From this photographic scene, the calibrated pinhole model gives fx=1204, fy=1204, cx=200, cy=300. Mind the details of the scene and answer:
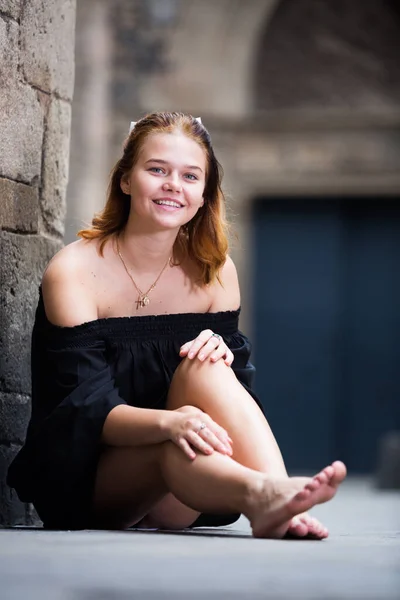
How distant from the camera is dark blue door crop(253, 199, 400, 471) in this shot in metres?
10.9

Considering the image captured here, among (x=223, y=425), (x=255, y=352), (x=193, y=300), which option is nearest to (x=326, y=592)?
(x=223, y=425)

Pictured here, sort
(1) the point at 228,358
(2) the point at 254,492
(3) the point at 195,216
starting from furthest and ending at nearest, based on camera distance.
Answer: (3) the point at 195,216, (1) the point at 228,358, (2) the point at 254,492

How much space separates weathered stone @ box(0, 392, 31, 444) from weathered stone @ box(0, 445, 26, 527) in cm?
4

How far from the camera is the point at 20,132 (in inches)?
148

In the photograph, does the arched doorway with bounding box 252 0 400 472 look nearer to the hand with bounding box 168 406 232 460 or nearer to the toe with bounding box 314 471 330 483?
the hand with bounding box 168 406 232 460

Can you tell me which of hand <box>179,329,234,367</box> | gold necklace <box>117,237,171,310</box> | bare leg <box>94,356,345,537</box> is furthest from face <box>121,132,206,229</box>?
bare leg <box>94,356,345,537</box>

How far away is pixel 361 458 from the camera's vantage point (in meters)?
10.9

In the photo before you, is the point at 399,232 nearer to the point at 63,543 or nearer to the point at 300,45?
the point at 300,45

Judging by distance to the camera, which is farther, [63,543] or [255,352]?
[255,352]

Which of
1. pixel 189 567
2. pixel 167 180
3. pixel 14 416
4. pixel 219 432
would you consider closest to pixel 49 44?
pixel 167 180

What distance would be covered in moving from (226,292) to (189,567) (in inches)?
54.2

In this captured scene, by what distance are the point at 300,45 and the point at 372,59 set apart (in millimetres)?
670

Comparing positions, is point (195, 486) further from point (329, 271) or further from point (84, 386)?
point (329, 271)

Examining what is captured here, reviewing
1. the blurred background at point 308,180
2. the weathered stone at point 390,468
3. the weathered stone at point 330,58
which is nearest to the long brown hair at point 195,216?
the weathered stone at point 390,468
